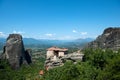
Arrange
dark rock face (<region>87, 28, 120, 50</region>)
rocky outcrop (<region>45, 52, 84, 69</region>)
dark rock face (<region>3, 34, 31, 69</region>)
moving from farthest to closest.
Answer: dark rock face (<region>3, 34, 31, 69</region>), dark rock face (<region>87, 28, 120, 50</region>), rocky outcrop (<region>45, 52, 84, 69</region>)

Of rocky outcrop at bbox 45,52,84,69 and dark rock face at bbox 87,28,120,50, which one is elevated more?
dark rock face at bbox 87,28,120,50

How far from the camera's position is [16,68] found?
354ft

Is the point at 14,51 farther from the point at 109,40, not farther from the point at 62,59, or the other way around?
the point at 62,59

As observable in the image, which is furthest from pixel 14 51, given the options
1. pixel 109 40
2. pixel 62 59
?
pixel 62 59

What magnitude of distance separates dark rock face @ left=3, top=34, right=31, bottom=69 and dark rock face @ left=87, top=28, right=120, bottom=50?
36.8 meters

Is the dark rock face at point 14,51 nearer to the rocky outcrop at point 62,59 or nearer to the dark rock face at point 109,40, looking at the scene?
the dark rock face at point 109,40

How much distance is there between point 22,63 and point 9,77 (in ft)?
92.1

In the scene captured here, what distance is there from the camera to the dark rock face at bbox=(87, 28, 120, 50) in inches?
3118

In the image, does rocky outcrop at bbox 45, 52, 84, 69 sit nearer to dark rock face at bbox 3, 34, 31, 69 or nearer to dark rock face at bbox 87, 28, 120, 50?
dark rock face at bbox 87, 28, 120, 50

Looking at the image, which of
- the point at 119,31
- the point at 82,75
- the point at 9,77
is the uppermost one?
the point at 119,31

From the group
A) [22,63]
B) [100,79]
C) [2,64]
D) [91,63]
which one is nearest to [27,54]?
[22,63]

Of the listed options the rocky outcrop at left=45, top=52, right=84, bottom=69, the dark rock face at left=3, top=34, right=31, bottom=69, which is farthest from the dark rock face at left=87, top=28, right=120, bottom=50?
the dark rock face at left=3, top=34, right=31, bottom=69

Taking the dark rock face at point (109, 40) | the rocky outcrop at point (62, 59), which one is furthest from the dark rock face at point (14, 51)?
the rocky outcrop at point (62, 59)

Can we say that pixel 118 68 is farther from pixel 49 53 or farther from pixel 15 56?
pixel 15 56
